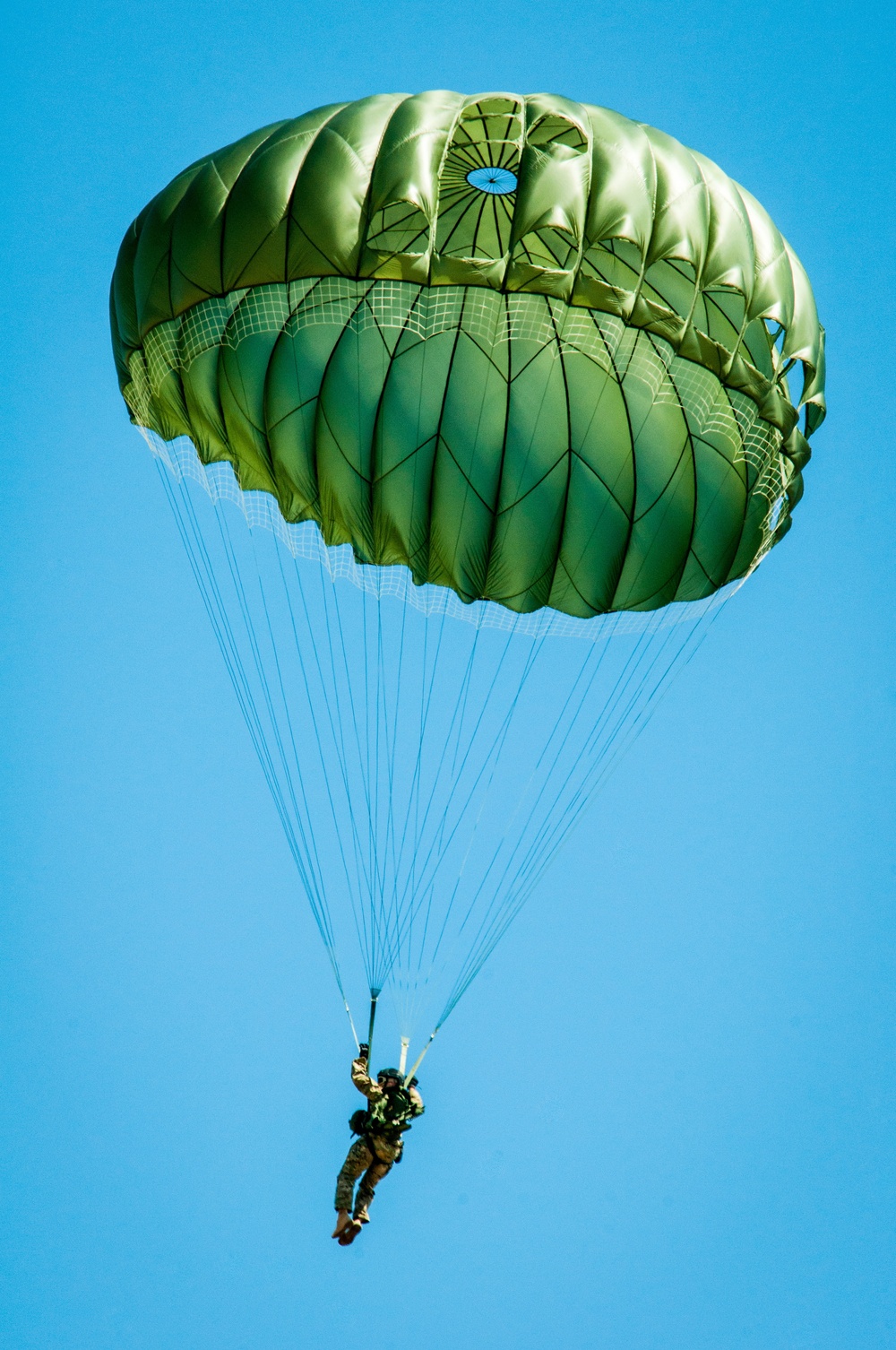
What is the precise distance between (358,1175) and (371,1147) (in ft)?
0.83

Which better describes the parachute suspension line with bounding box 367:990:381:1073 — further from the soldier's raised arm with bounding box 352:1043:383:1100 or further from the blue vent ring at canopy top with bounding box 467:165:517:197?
the blue vent ring at canopy top with bounding box 467:165:517:197

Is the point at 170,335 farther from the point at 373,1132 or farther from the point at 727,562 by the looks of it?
the point at 373,1132

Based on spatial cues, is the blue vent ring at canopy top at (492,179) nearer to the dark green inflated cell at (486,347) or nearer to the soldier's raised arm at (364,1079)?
the dark green inflated cell at (486,347)

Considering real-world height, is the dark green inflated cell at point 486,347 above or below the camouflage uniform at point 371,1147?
above

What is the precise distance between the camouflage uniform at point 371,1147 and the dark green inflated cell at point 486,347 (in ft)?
13.1

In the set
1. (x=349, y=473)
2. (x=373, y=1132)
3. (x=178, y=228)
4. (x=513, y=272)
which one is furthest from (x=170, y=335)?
(x=373, y=1132)

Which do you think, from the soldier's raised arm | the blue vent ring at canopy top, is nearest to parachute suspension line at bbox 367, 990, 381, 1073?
the soldier's raised arm

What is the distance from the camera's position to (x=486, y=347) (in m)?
13.2

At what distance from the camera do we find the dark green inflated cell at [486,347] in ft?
39.0

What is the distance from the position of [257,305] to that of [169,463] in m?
2.10

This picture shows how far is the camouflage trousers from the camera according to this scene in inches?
507

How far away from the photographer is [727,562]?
45.9 ft

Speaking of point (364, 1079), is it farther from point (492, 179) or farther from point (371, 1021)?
point (492, 179)

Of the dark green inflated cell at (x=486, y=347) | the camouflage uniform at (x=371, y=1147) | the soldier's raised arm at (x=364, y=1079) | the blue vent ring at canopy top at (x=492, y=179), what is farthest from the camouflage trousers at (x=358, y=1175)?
the blue vent ring at canopy top at (x=492, y=179)
